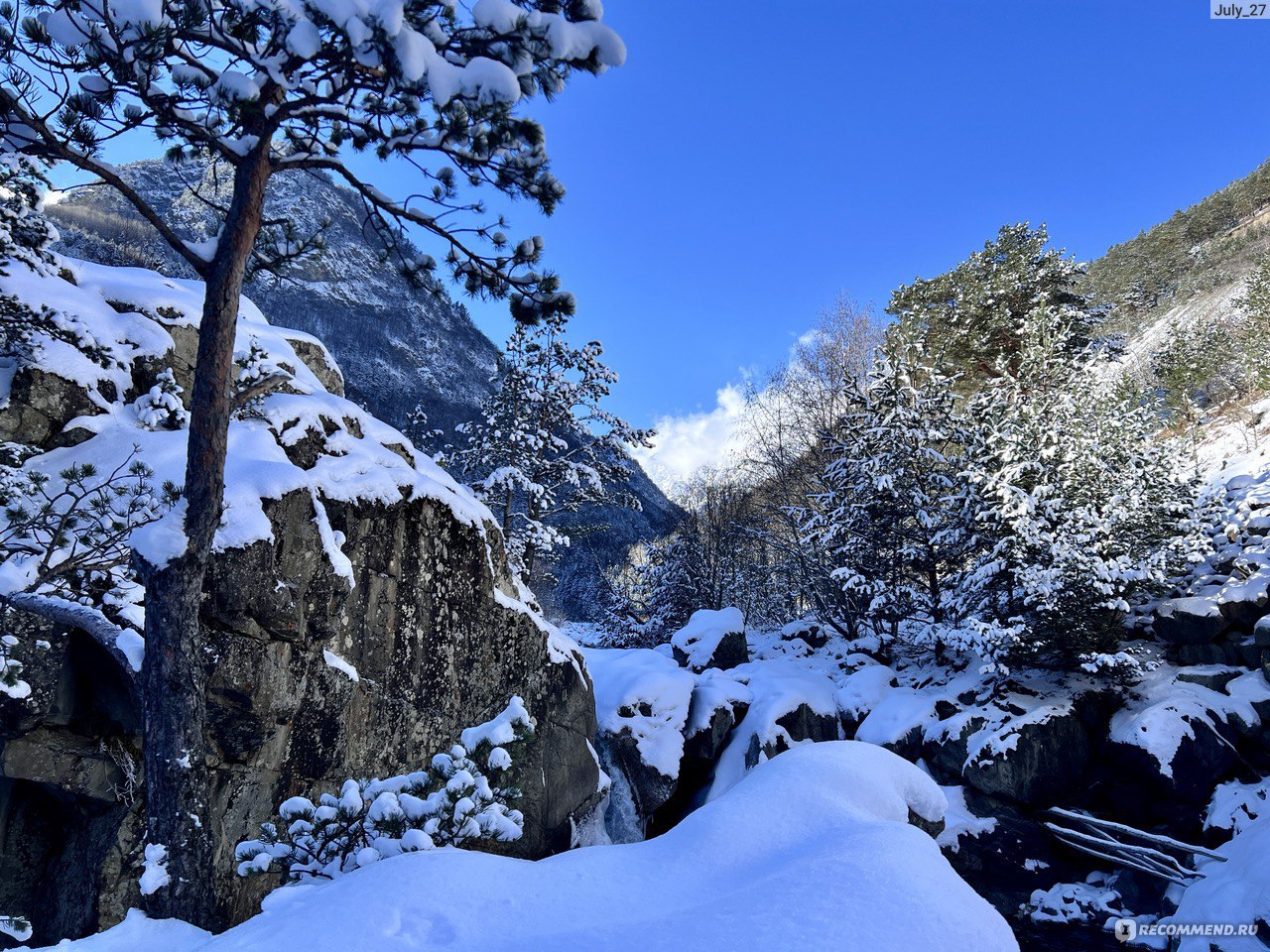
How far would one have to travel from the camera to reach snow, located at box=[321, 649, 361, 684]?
5.81m

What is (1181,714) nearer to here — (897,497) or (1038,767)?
(1038,767)

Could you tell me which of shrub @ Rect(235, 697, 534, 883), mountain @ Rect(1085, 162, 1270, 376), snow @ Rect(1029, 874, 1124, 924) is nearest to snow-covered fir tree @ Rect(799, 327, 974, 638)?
snow @ Rect(1029, 874, 1124, 924)

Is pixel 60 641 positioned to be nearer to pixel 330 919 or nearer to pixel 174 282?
pixel 330 919

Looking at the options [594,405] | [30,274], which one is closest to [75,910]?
[30,274]

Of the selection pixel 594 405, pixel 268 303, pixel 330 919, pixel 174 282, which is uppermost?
pixel 268 303

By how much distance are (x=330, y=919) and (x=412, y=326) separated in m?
62.4

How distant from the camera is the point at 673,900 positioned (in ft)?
7.53

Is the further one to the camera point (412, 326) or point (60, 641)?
point (412, 326)

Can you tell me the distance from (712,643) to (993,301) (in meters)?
13.8

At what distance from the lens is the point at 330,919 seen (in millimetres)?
2168

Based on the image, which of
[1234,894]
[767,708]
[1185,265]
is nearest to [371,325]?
[767,708]
